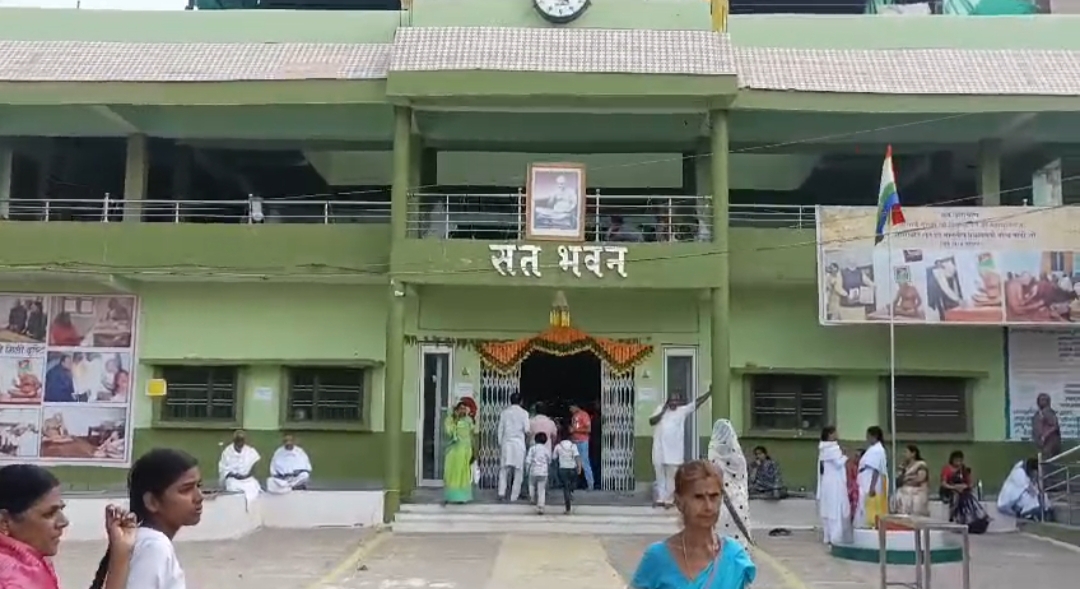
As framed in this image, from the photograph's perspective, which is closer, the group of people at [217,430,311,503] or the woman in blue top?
the woman in blue top

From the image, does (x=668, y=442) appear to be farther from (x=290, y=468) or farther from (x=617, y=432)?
(x=290, y=468)

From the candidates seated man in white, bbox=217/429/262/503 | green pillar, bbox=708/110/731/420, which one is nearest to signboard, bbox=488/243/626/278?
green pillar, bbox=708/110/731/420

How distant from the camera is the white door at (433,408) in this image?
55.2 ft

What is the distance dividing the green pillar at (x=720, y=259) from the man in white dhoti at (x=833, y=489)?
188 cm

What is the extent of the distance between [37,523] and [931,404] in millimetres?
15359

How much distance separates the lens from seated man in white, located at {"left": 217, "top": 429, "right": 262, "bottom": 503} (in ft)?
49.0

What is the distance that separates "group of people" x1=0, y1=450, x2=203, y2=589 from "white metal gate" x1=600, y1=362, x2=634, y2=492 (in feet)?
45.4

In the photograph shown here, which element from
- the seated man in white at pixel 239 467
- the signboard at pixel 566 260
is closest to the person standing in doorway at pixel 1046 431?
the signboard at pixel 566 260

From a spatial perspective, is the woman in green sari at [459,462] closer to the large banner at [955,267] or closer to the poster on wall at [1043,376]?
the large banner at [955,267]

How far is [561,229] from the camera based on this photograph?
15.5m

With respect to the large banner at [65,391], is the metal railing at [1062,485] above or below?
below

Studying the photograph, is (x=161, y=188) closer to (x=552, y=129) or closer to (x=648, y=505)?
(x=552, y=129)

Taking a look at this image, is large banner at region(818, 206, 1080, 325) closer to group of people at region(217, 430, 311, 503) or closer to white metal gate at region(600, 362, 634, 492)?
white metal gate at region(600, 362, 634, 492)

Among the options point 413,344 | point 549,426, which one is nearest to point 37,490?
point 549,426
